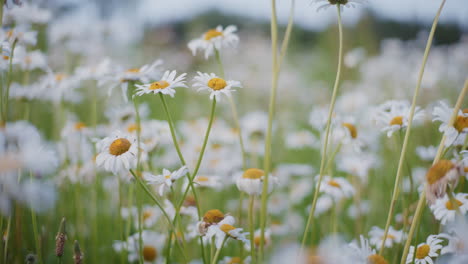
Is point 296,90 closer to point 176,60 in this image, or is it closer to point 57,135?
point 176,60

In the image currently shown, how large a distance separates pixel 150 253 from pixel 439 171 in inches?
33.5

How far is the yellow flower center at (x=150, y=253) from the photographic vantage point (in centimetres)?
110

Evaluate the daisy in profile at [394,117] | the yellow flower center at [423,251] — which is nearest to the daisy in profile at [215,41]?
the daisy in profile at [394,117]

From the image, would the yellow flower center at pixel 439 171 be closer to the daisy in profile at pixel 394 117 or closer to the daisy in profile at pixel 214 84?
the daisy in profile at pixel 394 117

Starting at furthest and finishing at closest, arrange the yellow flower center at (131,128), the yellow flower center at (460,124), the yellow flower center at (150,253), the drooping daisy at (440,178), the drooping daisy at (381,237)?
the yellow flower center at (131,128) < the yellow flower center at (150,253) < the drooping daisy at (381,237) < the yellow flower center at (460,124) < the drooping daisy at (440,178)

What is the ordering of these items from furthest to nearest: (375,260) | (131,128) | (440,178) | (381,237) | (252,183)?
(131,128) → (381,237) → (252,183) → (375,260) → (440,178)

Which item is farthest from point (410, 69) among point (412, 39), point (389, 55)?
point (412, 39)

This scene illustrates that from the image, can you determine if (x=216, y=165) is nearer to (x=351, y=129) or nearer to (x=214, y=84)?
(x=351, y=129)

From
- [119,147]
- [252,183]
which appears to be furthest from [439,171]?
[119,147]

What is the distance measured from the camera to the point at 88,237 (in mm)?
1429

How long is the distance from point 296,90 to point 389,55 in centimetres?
113

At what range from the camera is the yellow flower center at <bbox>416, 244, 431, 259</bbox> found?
2.59 feet

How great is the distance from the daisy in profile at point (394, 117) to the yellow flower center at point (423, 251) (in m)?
0.27

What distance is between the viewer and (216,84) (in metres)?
0.79
